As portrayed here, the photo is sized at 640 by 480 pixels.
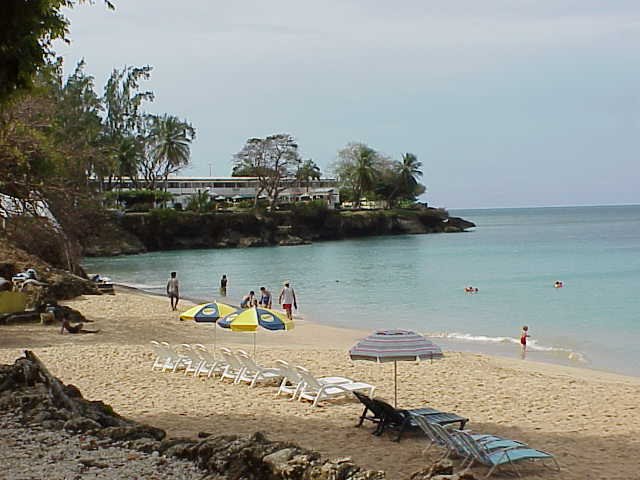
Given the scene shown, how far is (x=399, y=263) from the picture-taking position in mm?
57375

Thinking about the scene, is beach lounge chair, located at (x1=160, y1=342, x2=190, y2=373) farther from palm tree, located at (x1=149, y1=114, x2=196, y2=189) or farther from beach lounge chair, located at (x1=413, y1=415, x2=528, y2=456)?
palm tree, located at (x1=149, y1=114, x2=196, y2=189)

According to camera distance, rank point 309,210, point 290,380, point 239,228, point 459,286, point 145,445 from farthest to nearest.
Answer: point 309,210 → point 239,228 → point 459,286 → point 290,380 → point 145,445

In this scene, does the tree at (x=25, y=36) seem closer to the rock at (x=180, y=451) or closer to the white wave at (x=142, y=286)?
the rock at (x=180, y=451)

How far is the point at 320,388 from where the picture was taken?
466 inches

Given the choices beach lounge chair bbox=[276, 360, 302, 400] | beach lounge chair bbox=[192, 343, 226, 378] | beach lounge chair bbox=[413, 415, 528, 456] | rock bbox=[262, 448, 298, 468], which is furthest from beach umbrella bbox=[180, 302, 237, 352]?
rock bbox=[262, 448, 298, 468]

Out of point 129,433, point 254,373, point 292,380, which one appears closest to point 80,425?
point 129,433

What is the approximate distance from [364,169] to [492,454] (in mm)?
98724

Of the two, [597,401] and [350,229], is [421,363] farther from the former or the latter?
[350,229]

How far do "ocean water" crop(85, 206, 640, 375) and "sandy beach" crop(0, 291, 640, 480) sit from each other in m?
5.62

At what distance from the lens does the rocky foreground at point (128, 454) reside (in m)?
6.09

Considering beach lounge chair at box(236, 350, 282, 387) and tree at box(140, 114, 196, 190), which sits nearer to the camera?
beach lounge chair at box(236, 350, 282, 387)

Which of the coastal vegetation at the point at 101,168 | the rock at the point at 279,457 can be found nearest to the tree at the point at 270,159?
the coastal vegetation at the point at 101,168

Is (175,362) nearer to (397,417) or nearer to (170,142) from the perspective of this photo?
(397,417)

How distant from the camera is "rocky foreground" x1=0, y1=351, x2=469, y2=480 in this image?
6.09 metres
